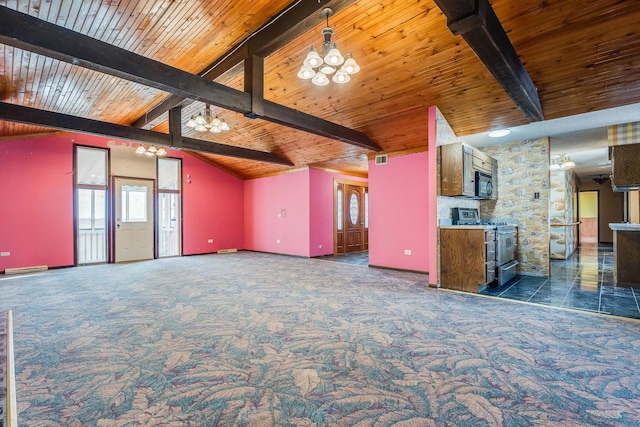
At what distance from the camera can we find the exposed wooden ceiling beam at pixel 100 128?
14.2ft

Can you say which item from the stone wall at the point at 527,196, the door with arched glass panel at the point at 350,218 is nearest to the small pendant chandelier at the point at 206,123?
the door with arched glass panel at the point at 350,218

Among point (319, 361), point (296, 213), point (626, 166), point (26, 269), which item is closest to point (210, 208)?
point (296, 213)

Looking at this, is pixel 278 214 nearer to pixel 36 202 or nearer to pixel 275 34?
pixel 36 202

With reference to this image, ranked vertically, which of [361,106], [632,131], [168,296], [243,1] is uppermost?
[243,1]

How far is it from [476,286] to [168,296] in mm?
4529

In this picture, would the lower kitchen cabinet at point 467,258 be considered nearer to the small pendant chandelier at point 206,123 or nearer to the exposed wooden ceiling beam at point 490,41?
the exposed wooden ceiling beam at point 490,41

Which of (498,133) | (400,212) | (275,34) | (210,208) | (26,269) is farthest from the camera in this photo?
(210,208)

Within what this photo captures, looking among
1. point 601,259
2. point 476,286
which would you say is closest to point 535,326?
point 476,286

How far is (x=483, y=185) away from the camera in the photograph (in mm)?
5398

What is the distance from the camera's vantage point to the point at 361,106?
5.20 metres

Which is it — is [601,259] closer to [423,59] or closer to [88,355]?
[423,59]

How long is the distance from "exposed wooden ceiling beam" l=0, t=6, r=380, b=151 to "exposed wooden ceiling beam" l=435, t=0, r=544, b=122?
2472 mm

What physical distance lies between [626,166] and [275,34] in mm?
5469

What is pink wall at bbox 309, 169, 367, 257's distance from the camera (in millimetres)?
8523
